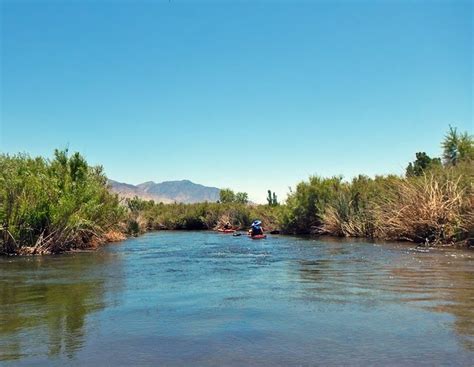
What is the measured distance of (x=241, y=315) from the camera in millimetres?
9938

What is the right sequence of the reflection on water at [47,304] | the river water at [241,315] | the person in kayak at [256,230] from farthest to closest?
the person in kayak at [256,230] → the reflection on water at [47,304] → the river water at [241,315]

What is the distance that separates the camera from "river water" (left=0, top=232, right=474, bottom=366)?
7.29 meters

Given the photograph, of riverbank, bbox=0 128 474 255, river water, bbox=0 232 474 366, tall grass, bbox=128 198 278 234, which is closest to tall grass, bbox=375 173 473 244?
riverbank, bbox=0 128 474 255

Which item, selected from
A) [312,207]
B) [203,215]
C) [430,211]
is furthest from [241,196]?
[430,211]

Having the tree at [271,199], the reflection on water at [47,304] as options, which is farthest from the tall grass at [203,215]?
the reflection on water at [47,304]

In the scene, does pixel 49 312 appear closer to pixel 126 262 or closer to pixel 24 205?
pixel 126 262

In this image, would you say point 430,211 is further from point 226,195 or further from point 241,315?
point 226,195

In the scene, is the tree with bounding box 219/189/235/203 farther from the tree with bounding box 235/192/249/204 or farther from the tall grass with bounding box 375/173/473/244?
the tall grass with bounding box 375/173/473/244

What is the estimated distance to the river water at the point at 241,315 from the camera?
729 cm

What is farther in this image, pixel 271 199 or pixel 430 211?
pixel 271 199

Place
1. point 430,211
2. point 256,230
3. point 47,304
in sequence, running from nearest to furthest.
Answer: point 47,304
point 430,211
point 256,230

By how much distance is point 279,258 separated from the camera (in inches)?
869

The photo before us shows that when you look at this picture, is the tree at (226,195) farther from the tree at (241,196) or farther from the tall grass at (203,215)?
the tall grass at (203,215)

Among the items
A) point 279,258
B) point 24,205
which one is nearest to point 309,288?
point 279,258
